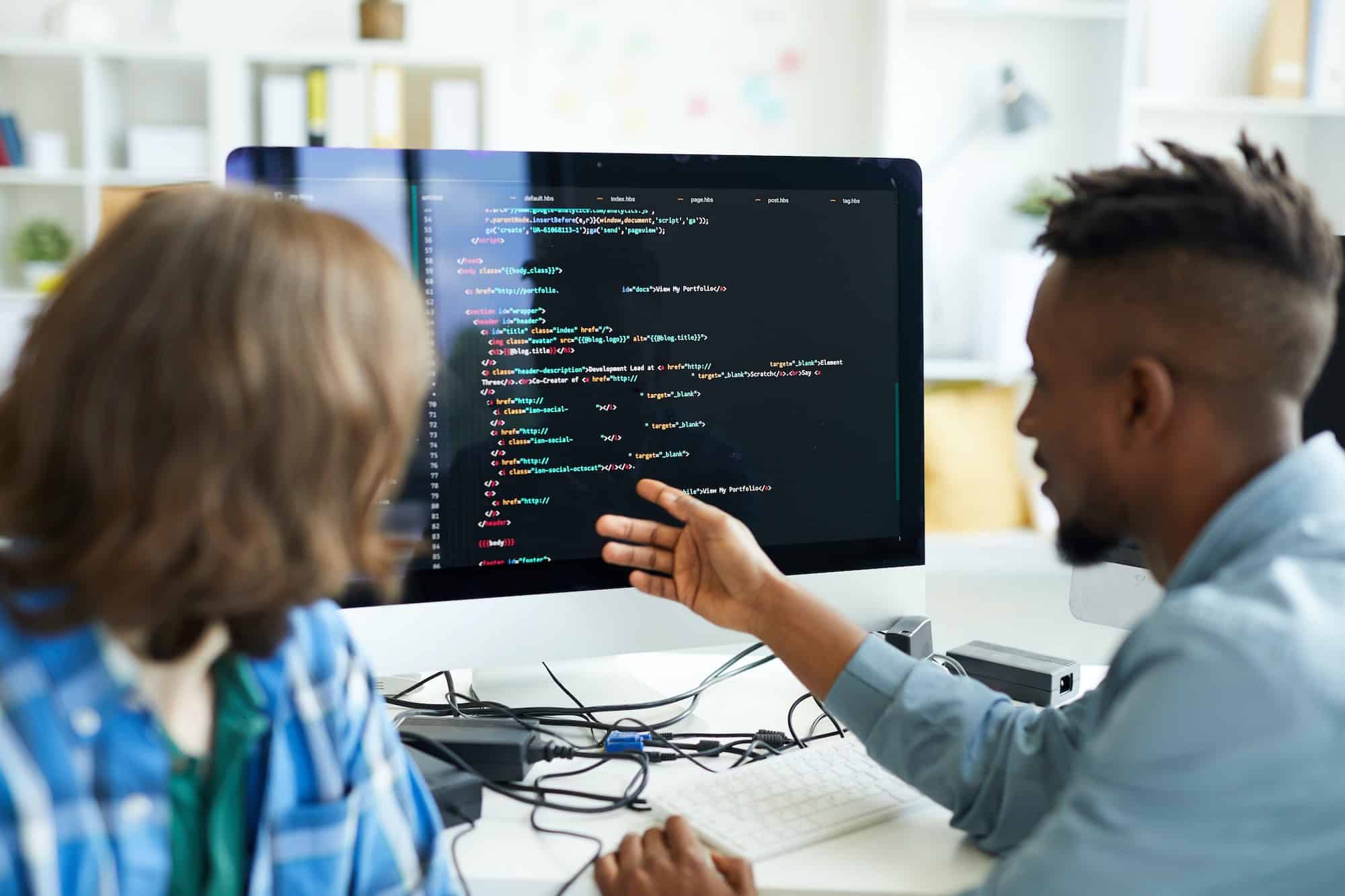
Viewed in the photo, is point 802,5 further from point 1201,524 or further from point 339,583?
point 339,583

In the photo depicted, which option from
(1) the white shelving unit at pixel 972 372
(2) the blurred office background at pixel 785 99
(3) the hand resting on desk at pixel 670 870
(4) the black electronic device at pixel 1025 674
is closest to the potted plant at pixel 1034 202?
(2) the blurred office background at pixel 785 99

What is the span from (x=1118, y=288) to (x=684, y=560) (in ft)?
1.55

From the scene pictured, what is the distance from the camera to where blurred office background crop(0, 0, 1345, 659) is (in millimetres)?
2842

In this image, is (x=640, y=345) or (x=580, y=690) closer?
(x=640, y=345)

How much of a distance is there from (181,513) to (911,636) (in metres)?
0.79

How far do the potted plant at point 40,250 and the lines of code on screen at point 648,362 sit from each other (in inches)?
95.1

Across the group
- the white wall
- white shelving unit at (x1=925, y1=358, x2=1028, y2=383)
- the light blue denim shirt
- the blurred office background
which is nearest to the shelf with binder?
the blurred office background

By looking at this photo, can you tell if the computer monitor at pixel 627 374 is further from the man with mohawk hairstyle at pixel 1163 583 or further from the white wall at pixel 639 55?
the white wall at pixel 639 55

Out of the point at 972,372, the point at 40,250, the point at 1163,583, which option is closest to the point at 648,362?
the point at 1163,583

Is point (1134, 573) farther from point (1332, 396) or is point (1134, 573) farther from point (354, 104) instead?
point (354, 104)

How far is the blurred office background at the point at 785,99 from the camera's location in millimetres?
2842

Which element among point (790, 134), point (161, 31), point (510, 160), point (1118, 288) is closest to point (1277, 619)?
point (1118, 288)

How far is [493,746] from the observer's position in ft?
3.30

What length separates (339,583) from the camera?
0.68 metres
